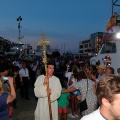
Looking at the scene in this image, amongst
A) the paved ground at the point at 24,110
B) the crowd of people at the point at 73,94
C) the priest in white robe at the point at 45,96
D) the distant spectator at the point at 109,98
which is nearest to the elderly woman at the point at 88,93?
the crowd of people at the point at 73,94

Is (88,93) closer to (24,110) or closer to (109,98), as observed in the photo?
(109,98)

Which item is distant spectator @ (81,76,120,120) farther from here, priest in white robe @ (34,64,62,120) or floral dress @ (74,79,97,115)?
floral dress @ (74,79,97,115)

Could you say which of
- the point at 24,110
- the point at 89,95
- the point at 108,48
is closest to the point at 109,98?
the point at 89,95

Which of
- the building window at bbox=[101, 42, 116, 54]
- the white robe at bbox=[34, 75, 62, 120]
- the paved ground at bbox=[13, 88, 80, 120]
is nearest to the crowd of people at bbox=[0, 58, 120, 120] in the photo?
the white robe at bbox=[34, 75, 62, 120]

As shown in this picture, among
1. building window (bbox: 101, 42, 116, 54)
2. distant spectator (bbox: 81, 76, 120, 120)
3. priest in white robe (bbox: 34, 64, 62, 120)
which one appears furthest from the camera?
building window (bbox: 101, 42, 116, 54)

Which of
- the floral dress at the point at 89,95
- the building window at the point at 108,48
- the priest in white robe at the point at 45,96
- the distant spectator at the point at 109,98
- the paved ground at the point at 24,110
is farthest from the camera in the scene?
the building window at the point at 108,48

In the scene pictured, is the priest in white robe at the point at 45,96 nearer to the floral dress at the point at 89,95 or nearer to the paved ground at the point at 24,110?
the floral dress at the point at 89,95

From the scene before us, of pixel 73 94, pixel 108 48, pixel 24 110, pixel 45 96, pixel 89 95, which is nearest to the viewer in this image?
pixel 45 96

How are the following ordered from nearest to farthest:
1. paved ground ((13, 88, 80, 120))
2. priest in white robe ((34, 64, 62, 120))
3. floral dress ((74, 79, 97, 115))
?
priest in white robe ((34, 64, 62, 120)) → floral dress ((74, 79, 97, 115)) → paved ground ((13, 88, 80, 120))

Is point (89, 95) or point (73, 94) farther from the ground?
point (89, 95)

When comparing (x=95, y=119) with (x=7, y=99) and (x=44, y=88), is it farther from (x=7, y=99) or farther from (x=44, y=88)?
(x=44, y=88)

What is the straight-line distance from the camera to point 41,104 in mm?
4668

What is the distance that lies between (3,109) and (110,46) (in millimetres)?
8137

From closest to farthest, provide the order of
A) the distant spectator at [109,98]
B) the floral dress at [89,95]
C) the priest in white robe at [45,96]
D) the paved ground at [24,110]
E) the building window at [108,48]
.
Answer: the distant spectator at [109,98] < the priest in white robe at [45,96] < the floral dress at [89,95] < the paved ground at [24,110] < the building window at [108,48]
